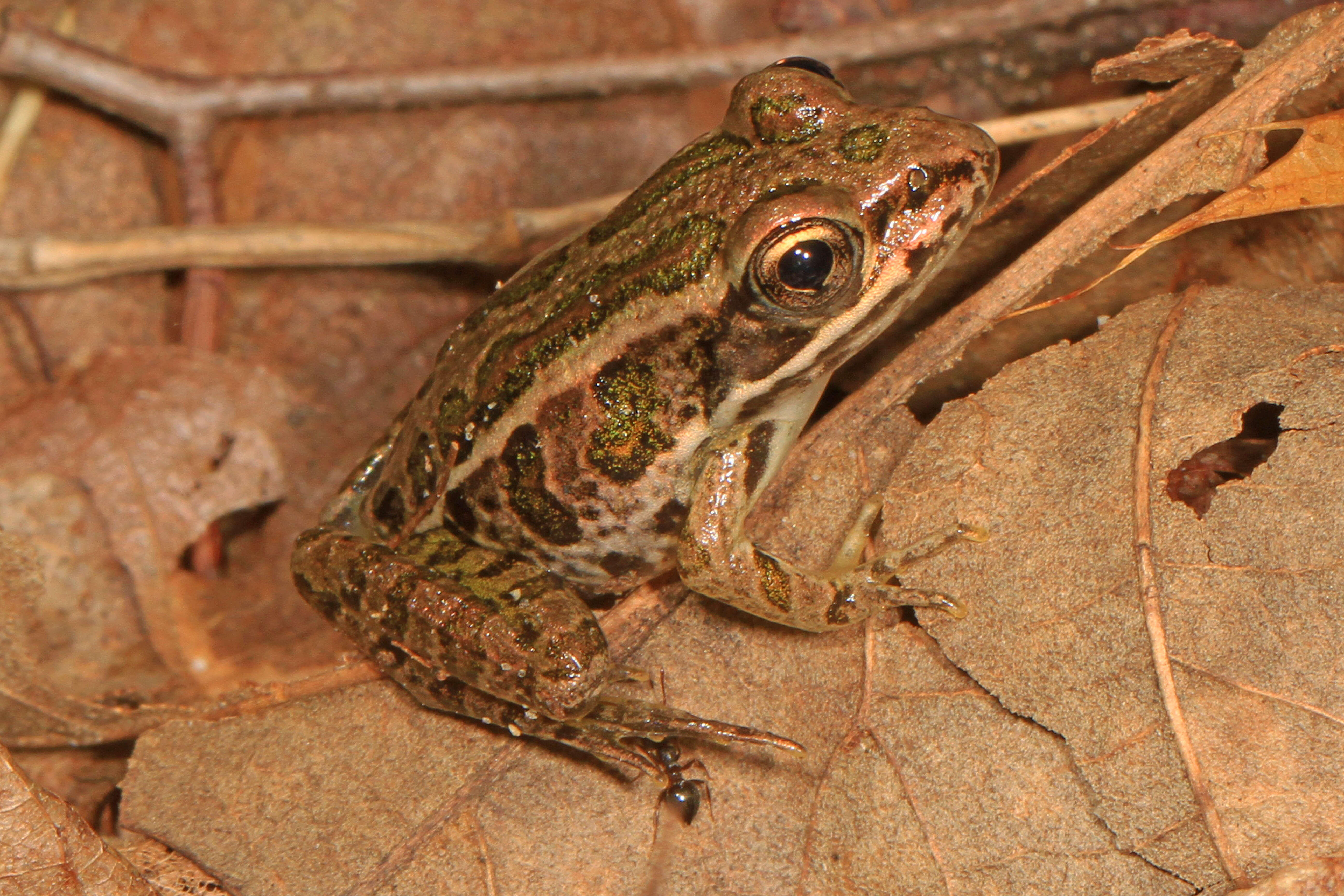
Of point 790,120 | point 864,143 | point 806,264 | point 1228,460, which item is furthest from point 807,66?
point 1228,460

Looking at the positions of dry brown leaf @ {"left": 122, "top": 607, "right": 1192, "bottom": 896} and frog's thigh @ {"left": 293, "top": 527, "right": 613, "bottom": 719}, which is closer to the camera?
dry brown leaf @ {"left": 122, "top": 607, "right": 1192, "bottom": 896}

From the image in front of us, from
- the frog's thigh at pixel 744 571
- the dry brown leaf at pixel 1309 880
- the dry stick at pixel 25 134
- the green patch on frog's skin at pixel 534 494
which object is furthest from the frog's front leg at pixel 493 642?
the dry stick at pixel 25 134

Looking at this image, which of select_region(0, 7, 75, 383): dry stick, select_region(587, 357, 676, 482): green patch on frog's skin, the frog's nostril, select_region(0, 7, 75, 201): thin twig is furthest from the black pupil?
select_region(0, 7, 75, 201): thin twig

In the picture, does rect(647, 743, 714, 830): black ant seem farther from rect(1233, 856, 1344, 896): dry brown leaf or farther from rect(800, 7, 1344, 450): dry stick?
rect(1233, 856, 1344, 896): dry brown leaf

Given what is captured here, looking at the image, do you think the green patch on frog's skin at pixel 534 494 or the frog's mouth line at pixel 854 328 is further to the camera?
the green patch on frog's skin at pixel 534 494

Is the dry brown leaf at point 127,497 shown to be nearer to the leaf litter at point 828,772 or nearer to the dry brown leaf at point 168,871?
the dry brown leaf at point 168,871

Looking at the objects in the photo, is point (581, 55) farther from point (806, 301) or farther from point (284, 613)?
point (284, 613)

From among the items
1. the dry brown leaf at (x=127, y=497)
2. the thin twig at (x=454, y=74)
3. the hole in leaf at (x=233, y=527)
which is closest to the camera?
the dry brown leaf at (x=127, y=497)
